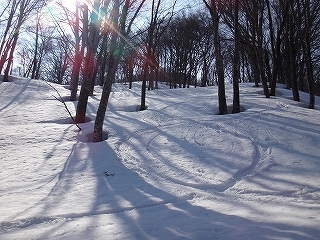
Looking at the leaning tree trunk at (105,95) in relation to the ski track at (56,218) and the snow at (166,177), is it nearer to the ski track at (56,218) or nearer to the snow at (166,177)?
the snow at (166,177)

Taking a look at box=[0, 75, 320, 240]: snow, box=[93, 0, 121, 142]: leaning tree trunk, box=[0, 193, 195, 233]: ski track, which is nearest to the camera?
box=[0, 75, 320, 240]: snow

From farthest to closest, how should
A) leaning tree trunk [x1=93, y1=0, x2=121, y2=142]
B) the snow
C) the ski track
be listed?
leaning tree trunk [x1=93, y1=0, x2=121, y2=142], the ski track, the snow

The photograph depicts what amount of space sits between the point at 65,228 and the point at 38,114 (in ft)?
32.4

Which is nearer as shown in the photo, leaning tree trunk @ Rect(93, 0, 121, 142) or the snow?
the snow

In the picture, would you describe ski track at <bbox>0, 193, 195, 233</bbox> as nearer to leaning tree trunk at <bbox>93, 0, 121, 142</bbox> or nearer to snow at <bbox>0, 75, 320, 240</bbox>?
snow at <bbox>0, 75, 320, 240</bbox>

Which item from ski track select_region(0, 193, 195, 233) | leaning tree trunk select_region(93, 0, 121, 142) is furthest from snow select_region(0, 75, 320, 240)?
leaning tree trunk select_region(93, 0, 121, 142)

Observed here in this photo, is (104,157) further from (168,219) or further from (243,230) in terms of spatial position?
(243,230)

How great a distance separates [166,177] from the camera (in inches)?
235

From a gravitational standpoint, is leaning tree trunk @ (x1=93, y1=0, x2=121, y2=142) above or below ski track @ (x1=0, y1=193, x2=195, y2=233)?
above

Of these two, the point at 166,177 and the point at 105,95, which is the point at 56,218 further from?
the point at 105,95

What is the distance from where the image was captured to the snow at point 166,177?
3.71 meters

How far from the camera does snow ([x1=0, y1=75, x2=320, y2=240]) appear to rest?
12.2ft

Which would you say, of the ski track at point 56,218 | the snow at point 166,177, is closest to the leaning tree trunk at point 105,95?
the snow at point 166,177

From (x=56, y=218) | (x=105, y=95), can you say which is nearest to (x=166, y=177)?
(x=56, y=218)
